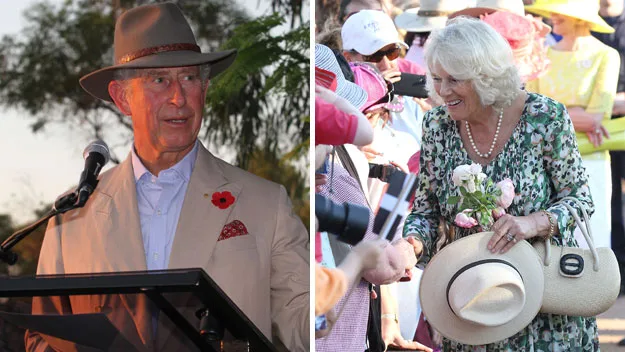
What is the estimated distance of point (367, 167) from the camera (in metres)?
3.72

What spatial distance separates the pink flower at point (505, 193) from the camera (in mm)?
3111

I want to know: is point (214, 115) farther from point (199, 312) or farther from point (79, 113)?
point (199, 312)

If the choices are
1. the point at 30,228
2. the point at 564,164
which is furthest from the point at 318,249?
the point at 30,228

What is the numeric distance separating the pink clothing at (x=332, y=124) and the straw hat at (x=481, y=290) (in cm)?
49

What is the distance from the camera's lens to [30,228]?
2.55 m

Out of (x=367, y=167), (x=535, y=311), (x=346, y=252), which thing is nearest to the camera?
(x=535, y=311)

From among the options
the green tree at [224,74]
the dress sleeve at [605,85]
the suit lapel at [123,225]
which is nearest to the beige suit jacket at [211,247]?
the suit lapel at [123,225]

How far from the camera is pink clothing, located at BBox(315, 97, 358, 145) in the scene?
3.08 meters

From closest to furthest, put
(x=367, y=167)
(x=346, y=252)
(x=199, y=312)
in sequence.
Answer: (x=199, y=312)
(x=346, y=252)
(x=367, y=167)

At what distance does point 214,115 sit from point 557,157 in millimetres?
1313

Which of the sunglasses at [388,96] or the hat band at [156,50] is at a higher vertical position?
the hat band at [156,50]

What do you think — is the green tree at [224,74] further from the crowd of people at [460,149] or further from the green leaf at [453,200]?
the green leaf at [453,200]

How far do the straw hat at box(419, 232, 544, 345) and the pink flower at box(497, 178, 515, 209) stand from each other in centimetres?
11

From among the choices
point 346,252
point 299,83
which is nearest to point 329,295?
point 346,252
